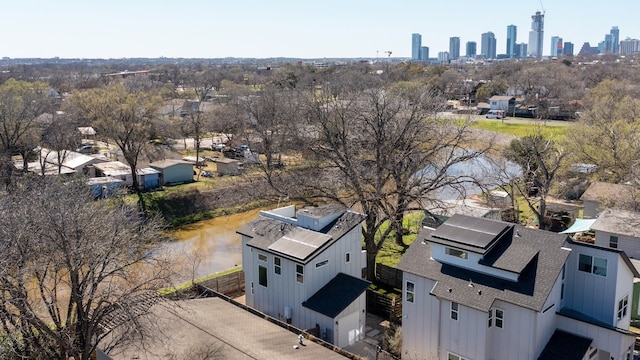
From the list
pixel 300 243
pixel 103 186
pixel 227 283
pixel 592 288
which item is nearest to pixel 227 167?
pixel 103 186

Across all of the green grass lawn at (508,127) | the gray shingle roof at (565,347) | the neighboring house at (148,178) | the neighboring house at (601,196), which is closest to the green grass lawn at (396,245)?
the neighboring house at (601,196)

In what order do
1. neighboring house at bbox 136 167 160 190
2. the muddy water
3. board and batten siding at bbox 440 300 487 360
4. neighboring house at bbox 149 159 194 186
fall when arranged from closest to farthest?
board and batten siding at bbox 440 300 487 360, the muddy water, neighboring house at bbox 136 167 160 190, neighboring house at bbox 149 159 194 186

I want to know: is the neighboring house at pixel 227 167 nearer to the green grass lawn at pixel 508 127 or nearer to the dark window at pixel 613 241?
the dark window at pixel 613 241

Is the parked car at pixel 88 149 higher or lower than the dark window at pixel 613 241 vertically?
higher

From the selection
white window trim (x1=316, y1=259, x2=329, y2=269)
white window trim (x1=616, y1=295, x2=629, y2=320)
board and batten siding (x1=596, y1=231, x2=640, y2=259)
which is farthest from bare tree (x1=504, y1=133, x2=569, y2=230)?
white window trim (x1=316, y1=259, x2=329, y2=269)

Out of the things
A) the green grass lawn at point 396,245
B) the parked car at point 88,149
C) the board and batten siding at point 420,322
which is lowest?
the green grass lawn at point 396,245

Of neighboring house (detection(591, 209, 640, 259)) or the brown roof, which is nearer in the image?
neighboring house (detection(591, 209, 640, 259))

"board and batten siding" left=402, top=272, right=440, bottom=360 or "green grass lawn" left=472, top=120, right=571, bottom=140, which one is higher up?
"green grass lawn" left=472, top=120, right=571, bottom=140

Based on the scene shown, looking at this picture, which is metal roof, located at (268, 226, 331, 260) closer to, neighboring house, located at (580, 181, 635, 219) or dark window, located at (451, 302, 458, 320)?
dark window, located at (451, 302, 458, 320)
